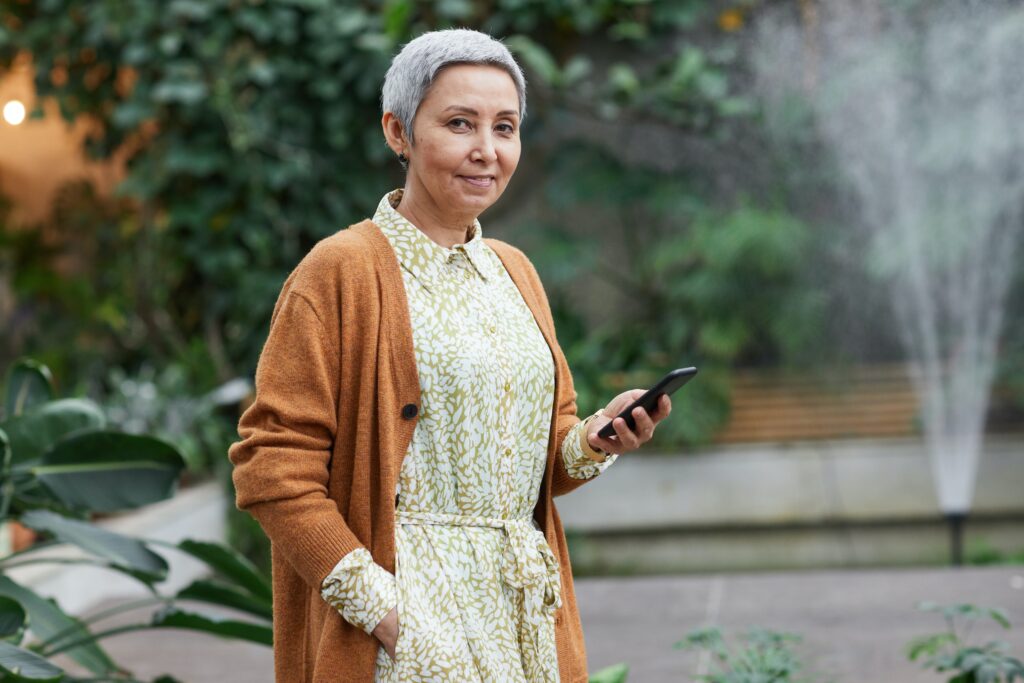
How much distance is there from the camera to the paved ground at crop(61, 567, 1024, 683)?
3.65 meters

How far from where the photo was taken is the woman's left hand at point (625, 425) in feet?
5.58

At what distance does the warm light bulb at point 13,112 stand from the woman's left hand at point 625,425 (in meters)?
6.78

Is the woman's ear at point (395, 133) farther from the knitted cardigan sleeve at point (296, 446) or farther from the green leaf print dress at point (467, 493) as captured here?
the knitted cardigan sleeve at point (296, 446)

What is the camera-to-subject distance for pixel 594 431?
1773 millimetres

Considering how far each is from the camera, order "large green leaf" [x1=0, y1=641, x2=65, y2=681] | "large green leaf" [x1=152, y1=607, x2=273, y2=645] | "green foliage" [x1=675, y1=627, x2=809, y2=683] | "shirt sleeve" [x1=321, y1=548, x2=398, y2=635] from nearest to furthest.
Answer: "shirt sleeve" [x1=321, y1=548, x2=398, y2=635] → "large green leaf" [x1=0, y1=641, x2=65, y2=681] → "green foliage" [x1=675, y1=627, x2=809, y2=683] → "large green leaf" [x1=152, y1=607, x2=273, y2=645]

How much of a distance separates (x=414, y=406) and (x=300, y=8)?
5569 mm

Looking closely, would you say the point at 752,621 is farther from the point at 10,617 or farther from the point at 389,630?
the point at 389,630

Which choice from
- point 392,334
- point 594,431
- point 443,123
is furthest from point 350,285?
point 594,431

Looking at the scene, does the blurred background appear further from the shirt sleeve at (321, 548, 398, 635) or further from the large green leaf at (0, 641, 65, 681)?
the shirt sleeve at (321, 548, 398, 635)

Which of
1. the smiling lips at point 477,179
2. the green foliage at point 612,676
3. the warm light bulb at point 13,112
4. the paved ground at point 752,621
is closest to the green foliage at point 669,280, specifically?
the paved ground at point 752,621

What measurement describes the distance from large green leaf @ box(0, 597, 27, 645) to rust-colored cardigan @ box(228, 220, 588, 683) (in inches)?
35.0

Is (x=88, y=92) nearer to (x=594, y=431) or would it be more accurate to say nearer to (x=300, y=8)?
(x=300, y=8)

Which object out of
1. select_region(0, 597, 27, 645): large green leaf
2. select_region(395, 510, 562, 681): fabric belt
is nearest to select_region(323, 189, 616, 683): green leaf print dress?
select_region(395, 510, 562, 681): fabric belt

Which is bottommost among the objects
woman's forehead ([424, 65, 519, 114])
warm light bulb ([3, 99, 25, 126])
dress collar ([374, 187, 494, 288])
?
dress collar ([374, 187, 494, 288])
